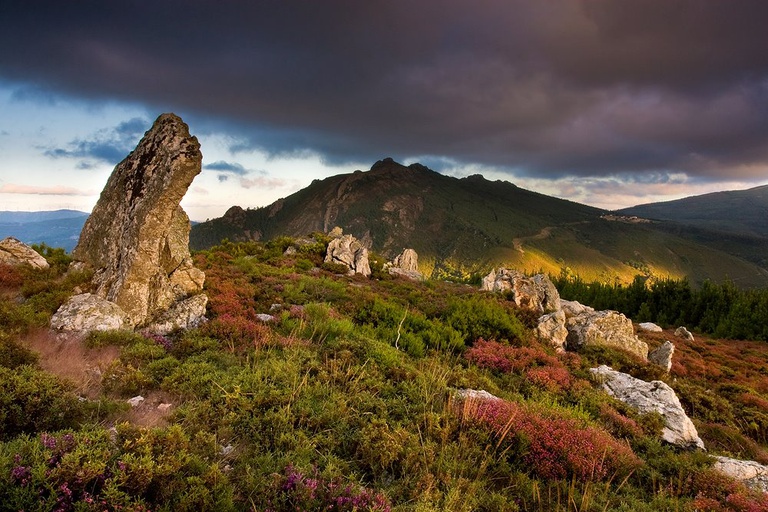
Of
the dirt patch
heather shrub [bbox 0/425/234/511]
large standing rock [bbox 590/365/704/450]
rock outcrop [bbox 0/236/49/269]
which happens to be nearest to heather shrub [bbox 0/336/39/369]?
the dirt patch

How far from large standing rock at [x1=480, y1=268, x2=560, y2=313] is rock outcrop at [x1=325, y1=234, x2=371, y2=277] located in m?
10.7

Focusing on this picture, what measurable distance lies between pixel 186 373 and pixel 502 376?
849 cm

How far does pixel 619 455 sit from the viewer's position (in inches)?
Result: 263

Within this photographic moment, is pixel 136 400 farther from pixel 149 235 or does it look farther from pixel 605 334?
pixel 605 334

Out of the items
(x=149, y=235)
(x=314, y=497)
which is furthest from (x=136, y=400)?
(x=149, y=235)

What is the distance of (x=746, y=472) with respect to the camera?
6.87m

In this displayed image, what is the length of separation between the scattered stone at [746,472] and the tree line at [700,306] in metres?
40.1

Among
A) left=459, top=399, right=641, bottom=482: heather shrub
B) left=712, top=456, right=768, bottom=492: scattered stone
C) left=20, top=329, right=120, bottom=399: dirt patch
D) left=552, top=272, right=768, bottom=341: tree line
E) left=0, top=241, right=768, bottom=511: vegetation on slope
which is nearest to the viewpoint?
left=0, top=241, right=768, bottom=511: vegetation on slope

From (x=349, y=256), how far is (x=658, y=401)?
2403 cm

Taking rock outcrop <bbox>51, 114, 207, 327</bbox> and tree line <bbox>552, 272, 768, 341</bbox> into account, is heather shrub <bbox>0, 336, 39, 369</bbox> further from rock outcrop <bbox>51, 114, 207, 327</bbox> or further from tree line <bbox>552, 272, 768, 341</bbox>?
tree line <bbox>552, 272, 768, 341</bbox>

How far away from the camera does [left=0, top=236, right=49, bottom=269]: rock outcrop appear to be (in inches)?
506

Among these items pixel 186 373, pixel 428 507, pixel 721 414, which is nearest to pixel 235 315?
pixel 186 373

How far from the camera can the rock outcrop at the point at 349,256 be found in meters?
30.1

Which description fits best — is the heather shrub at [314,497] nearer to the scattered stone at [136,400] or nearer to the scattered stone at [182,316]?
the scattered stone at [136,400]
